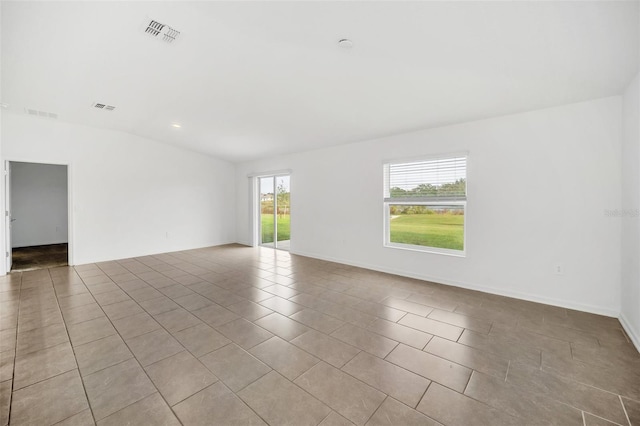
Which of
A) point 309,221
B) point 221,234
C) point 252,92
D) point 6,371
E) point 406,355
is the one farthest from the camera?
point 221,234

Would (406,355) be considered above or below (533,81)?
below

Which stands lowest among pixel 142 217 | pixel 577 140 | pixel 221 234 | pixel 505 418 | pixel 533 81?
pixel 505 418

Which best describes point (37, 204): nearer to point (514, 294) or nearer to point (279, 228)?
point (279, 228)

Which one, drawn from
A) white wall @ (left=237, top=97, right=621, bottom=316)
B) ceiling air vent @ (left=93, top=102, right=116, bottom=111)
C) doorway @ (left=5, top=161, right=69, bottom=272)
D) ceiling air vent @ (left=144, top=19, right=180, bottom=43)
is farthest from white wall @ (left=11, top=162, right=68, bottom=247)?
white wall @ (left=237, top=97, right=621, bottom=316)

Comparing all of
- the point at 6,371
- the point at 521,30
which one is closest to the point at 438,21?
the point at 521,30

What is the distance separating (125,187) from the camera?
20.0 feet

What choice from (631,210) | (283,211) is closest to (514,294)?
(631,210)

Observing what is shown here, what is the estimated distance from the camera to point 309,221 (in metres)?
6.23

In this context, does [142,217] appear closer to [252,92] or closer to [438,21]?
[252,92]

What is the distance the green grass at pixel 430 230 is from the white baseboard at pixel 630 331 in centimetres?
178

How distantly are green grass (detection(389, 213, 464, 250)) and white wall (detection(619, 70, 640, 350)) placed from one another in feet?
5.50

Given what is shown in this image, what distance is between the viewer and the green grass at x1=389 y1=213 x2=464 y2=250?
4285mm

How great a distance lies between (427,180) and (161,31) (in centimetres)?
393

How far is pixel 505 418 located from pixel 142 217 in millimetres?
7169
